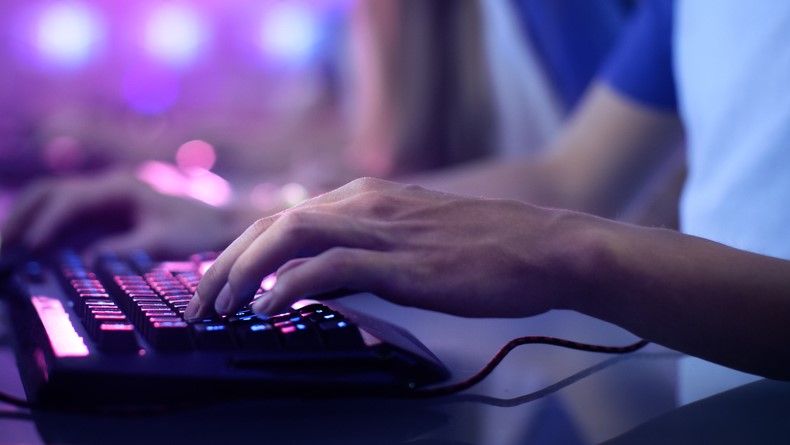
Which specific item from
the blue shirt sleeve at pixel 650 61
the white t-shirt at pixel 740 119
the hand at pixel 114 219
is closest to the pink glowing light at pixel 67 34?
the hand at pixel 114 219

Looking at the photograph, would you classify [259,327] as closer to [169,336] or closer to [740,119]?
[169,336]

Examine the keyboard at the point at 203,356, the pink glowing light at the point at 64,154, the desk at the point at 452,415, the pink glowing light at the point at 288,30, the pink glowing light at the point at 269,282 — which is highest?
the pink glowing light at the point at 288,30

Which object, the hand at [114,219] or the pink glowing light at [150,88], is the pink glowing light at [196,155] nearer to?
the pink glowing light at [150,88]

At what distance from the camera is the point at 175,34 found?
8.62ft

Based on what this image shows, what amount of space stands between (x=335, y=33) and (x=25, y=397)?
2.45 meters

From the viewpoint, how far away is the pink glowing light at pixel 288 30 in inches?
108

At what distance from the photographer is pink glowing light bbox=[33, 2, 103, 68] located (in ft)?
7.80

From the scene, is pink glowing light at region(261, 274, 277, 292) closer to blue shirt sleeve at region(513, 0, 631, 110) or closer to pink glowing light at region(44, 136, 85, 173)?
blue shirt sleeve at region(513, 0, 631, 110)

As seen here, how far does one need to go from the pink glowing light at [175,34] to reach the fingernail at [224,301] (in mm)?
2314

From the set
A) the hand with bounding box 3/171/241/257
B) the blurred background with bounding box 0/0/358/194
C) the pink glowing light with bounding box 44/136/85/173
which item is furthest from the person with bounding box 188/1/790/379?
the blurred background with bounding box 0/0/358/194

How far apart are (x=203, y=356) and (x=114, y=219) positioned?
557 millimetres

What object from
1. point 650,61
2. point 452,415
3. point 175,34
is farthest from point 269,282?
point 175,34

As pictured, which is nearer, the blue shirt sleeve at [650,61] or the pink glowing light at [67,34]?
the blue shirt sleeve at [650,61]

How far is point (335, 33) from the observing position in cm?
272
